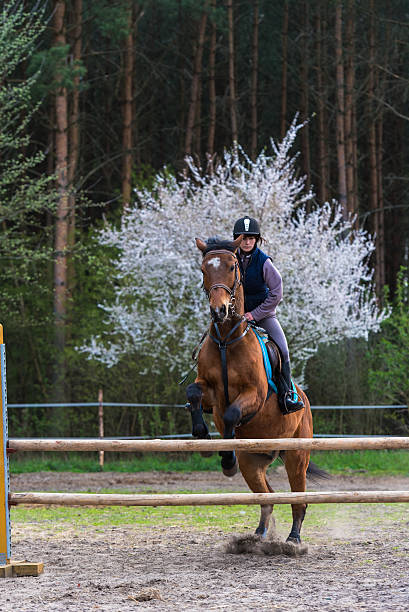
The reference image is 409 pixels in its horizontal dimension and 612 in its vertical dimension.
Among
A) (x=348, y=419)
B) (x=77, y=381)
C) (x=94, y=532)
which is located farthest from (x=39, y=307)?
(x=94, y=532)

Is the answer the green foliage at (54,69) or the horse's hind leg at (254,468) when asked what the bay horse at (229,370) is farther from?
the green foliage at (54,69)

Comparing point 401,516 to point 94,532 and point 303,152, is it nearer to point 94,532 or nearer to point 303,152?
point 94,532

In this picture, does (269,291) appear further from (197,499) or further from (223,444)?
(197,499)

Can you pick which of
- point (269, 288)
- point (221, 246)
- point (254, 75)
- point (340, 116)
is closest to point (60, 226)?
point (340, 116)

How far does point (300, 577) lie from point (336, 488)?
26.3ft

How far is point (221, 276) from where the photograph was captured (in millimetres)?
7082

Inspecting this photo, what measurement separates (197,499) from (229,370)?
3.73 ft

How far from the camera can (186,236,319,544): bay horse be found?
7.05m

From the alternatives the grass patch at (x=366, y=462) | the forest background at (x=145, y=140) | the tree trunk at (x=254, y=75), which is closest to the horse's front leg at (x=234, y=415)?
the grass patch at (x=366, y=462)

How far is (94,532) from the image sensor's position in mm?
9523

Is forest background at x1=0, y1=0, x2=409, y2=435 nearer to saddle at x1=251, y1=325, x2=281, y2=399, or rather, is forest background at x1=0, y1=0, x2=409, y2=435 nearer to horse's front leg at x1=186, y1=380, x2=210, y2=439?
saddle at x1=251, y1=325, x2=281, y2=399

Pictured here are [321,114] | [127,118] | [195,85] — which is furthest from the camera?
[321,114]

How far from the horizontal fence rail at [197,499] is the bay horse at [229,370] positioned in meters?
0.53

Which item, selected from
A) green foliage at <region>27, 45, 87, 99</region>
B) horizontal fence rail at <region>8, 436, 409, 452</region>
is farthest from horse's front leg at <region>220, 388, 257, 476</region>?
green foliage at <region>27, 45, 87, 99</region>
